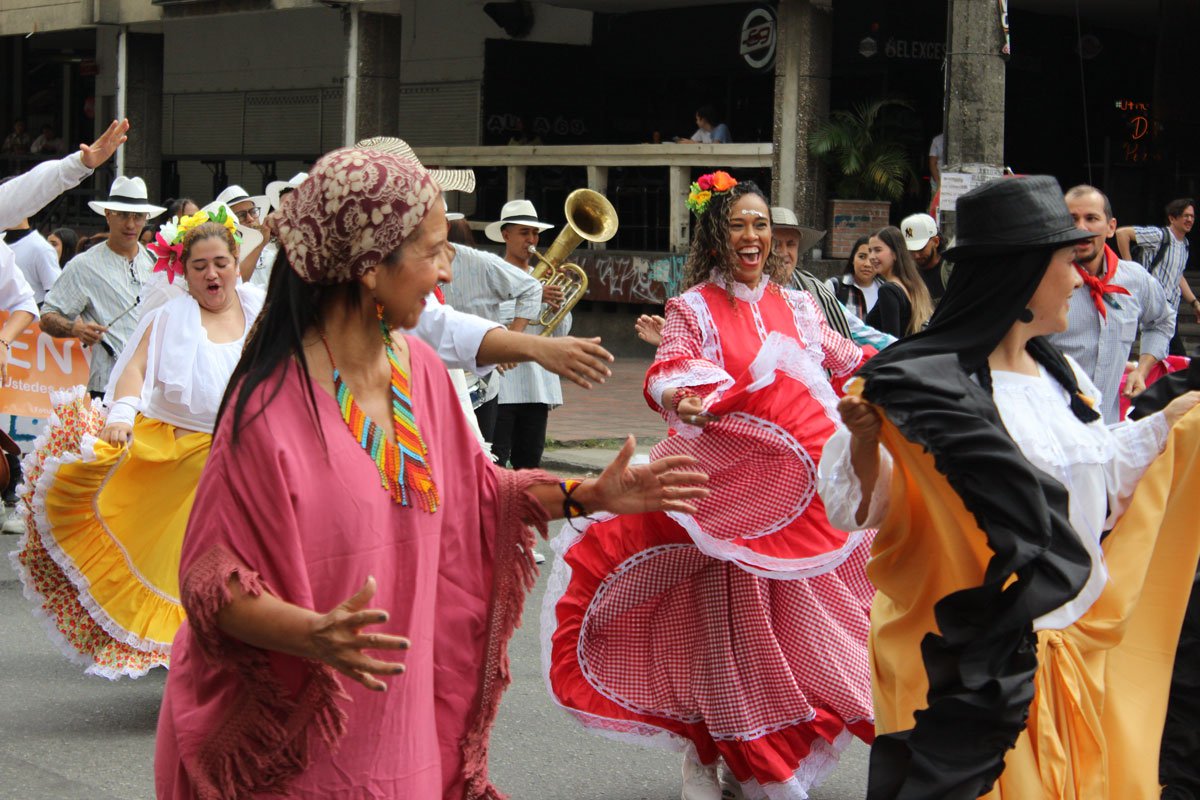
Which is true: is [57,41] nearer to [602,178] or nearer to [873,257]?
[602,178]

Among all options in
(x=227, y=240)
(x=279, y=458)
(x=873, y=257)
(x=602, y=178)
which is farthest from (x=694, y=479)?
(x=602, y=178)

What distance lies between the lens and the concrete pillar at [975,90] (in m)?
12.5

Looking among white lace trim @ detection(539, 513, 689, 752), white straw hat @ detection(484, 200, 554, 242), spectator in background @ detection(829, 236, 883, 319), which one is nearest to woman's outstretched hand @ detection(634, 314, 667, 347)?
white lace trim @ detection(539, 513, 689, 752)

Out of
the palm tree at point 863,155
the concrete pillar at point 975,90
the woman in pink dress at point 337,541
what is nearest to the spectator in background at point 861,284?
the concrete pillar at point 975,90

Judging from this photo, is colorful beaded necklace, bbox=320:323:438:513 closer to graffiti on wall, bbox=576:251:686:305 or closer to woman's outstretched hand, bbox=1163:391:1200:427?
woman's outstretched hand, bbox=1163:391:1200:427

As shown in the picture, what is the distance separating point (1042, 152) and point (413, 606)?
18542mm

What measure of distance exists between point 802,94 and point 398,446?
49.6 feet

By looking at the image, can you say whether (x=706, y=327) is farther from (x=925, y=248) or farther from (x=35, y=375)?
(x=35, y=375)

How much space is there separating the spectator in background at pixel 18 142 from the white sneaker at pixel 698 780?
993 inches

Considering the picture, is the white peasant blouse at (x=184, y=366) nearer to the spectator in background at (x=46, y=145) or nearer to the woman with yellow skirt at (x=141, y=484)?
the woman with yellow skirt at (x=141, y=484)

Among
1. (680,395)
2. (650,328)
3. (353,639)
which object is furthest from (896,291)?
(353,639)

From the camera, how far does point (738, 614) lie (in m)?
5.29

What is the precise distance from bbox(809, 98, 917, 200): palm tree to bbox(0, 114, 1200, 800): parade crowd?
11460 millimetres

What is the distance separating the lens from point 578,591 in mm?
5484
